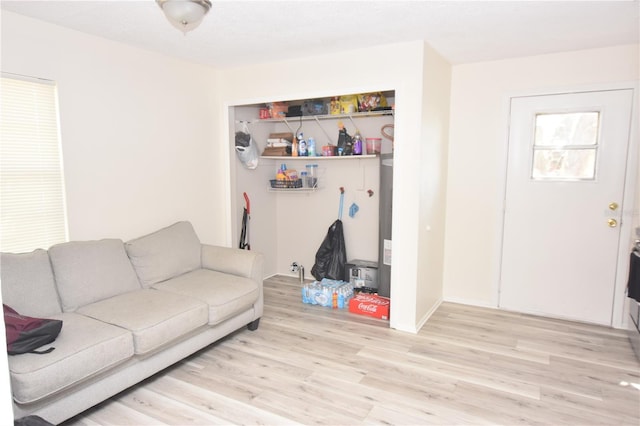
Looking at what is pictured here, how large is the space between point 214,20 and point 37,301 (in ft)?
7.04

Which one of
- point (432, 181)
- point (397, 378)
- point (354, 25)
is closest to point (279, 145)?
point (432, 181)

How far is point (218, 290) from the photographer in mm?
3070

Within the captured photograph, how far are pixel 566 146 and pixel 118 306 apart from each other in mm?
3906

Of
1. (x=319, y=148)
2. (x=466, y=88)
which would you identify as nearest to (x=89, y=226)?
(x=319, y=148)

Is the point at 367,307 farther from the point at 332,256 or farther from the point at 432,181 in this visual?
the point at 432,181

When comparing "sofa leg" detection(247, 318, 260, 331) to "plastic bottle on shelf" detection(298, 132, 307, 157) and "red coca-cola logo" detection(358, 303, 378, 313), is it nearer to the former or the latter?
"red coca-cola logo" detection(358, 303, 378, 313)

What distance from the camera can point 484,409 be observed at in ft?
7.83

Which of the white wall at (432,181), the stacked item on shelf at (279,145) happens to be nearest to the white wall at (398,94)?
the white wall at (432,181)

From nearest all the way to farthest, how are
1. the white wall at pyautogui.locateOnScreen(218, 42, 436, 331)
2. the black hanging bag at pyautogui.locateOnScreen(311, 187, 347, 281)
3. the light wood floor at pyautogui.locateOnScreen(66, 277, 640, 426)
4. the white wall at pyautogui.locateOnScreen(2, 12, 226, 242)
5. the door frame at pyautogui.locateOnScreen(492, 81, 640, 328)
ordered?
the light wood floor at pyautogui.locateOnScreen(66, 277, 640, 426) → the white wall at pyautogui.locateOnScreen(2, 12, 226, 242) → the white wall at pyautogui.locateOnScreen(218, 42, 436, 331) → the door frame at pyautogui.locateOnScreen(492, 81, 640, 328) → the black hanging bag at pyautogui.locateOnScreen(311, 187, 347, 281)

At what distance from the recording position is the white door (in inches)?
138

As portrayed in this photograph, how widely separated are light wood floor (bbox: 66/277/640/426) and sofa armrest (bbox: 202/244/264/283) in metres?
0.53

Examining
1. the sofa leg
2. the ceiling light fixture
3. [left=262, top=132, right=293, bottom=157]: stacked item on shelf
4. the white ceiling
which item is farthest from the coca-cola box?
the ceiling light fixture

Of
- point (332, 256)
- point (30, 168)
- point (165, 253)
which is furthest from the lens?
point (332, 256)

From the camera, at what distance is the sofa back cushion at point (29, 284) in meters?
2.41
